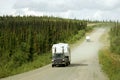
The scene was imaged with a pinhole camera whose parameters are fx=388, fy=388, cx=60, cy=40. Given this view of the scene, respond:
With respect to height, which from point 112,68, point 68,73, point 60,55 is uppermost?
point 112,68

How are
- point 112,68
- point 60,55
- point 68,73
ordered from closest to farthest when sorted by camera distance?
point 112,68, point 68,73, point 60,55

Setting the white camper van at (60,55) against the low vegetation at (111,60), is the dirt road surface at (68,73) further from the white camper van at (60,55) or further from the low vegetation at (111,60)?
the white camper van at (60,55)

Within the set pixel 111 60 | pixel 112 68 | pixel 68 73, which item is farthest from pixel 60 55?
pixel 112 68

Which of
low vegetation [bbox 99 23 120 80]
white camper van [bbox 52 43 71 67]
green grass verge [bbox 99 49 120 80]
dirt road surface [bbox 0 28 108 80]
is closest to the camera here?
green grass verge [bbox 99 49 120 80]

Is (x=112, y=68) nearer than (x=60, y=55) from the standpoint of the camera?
Yes

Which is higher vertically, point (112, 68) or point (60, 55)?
point (112, 68)

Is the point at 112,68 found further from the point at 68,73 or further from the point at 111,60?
the point at 111,60

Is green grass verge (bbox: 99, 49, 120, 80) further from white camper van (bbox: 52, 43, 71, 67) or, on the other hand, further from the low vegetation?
white camper van (bbox: 52, 43, 71, 67)

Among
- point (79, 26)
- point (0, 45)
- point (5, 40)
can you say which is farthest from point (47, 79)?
point (79, 26)

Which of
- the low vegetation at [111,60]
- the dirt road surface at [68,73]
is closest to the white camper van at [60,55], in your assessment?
the dirt road surface at [68,73]

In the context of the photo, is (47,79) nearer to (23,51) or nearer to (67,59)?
(67,59)

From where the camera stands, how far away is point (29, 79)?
31188 mm

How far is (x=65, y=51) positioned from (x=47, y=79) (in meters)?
18.8

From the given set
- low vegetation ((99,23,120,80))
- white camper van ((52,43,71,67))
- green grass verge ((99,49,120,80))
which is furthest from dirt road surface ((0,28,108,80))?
white camper van ((52,43,71,67))
